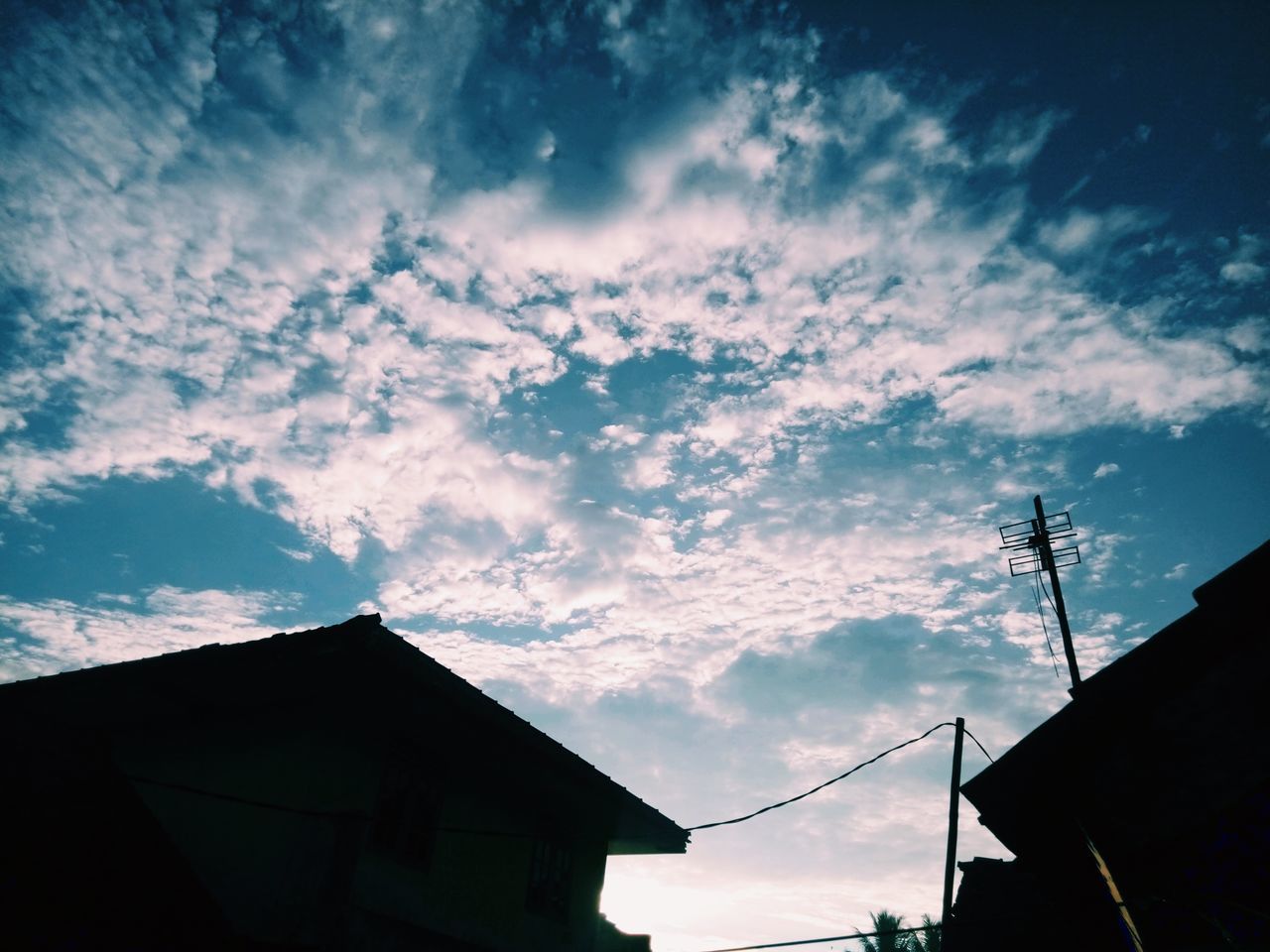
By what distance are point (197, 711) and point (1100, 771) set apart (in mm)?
9536

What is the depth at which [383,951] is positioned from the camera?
7.73 meters

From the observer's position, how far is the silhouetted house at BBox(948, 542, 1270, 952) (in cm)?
395

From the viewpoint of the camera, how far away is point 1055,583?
1661 cm

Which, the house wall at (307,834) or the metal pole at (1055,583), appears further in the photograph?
the metal pole at (1055,583)

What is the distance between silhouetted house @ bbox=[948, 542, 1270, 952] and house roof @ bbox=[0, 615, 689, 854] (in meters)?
6.37

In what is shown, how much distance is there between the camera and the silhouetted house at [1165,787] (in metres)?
3.95

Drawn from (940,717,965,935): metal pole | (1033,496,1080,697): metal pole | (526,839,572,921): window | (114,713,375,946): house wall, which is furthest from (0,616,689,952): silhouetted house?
(1033,496,1080,697): metal pole

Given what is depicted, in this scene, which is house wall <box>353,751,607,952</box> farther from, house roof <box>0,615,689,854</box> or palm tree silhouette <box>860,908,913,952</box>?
palm tree silhouette <box>860,908,913,952</box>

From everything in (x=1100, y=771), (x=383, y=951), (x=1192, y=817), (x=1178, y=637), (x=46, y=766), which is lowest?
(x=383, y=951)

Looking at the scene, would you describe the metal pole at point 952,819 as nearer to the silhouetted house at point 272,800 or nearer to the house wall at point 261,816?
the silhouetted house at point 272,800

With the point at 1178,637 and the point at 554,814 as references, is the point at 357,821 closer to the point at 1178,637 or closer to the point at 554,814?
the point at 554,814

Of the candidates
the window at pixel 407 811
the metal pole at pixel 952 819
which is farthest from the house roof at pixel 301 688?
the metal pole at pixel 952 819

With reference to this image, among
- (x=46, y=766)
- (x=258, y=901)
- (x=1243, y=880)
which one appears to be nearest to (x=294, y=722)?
(x=258, y=901)

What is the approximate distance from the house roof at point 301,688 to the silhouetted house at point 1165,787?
20.9 feet
